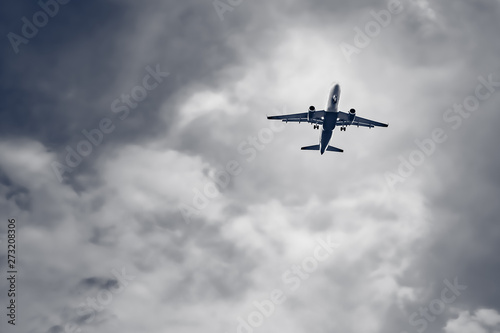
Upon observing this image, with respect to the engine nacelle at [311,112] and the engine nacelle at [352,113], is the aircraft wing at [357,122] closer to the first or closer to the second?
the engine nacelle at [352,113]

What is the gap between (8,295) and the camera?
85750mm

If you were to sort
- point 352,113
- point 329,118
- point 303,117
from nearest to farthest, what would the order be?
point 329,118 → point 352,113 → point 303,117

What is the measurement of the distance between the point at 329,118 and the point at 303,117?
7.30 m

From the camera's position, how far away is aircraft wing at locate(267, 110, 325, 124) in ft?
352

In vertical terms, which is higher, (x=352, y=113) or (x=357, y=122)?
(x=357, y=122)

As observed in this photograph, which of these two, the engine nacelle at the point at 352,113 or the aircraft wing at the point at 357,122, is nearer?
the engine nacelle at the point at 352,113

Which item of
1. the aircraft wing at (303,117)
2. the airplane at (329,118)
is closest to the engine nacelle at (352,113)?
the airplane at (329,118)

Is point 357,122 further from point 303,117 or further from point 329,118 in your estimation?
point 303,117

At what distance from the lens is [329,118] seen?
10506 cm

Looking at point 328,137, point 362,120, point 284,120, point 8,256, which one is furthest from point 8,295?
point 362,120

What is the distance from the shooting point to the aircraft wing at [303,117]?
107 metres

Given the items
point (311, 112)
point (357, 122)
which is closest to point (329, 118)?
point (311, 112)

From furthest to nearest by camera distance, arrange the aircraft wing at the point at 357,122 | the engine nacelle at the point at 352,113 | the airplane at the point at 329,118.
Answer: the aircraft wing at the point at 357,122
the engine nacelle at the point at 352,113
the airplane at the point at 329,118

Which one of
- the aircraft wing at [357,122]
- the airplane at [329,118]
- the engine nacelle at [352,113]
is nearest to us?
the airplane at [329,118]
